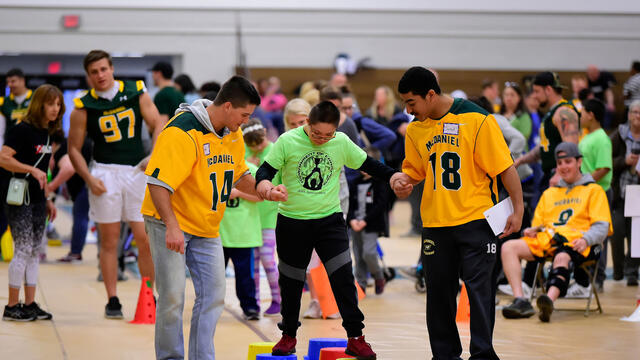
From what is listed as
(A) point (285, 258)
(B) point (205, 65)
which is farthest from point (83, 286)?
(B) point (205, 65)

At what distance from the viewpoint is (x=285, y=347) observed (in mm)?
4742

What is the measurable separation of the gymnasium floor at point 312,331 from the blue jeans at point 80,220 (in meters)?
1.46

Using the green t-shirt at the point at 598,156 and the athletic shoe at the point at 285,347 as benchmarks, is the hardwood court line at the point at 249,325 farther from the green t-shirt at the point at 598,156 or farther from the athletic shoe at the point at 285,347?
the green t-shirt at the point at 598,156

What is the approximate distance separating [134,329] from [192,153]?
2.21 m

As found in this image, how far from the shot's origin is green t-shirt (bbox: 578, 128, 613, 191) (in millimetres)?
7906

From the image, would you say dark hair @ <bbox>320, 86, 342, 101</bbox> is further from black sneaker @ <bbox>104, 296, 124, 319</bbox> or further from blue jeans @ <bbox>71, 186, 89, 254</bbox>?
blue jeans @ <bbox>71, 186, 89, 254</bbox>

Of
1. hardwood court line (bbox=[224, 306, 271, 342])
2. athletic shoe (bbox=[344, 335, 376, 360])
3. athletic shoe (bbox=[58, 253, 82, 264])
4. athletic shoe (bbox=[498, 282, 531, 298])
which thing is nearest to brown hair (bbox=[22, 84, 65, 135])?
hardwood court line (bbox=[224, 306, 271, 342])

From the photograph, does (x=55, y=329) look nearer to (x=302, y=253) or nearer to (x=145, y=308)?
(x=145, y=308)

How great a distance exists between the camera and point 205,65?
16.5m

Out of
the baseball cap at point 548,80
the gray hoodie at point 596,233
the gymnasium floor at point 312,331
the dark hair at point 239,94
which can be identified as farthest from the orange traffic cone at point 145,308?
the baseball cap at point 548,80

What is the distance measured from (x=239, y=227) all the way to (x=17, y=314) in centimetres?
171

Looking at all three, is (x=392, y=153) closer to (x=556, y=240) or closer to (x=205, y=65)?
(x=556, y=240)

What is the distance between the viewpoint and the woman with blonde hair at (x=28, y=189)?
6.16m

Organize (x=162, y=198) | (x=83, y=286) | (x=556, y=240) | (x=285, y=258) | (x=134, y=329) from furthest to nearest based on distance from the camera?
1. (x=83, y=286)
2. (x=556, y=240)
3. (x=134, y=329)
4. (x=285, y=258)
5. (x=162, y=198)
